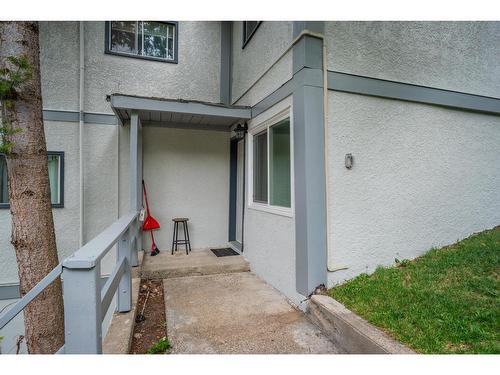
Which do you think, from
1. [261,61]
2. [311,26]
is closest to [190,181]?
[261,61]

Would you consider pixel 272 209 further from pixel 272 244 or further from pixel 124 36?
pixel 124 36

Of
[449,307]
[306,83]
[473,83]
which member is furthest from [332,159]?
[473,83]

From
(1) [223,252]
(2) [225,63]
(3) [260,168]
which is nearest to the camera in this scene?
(3) [260,168]

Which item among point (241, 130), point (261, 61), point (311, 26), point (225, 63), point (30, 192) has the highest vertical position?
point (225, 63)

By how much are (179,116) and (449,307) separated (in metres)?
4.75

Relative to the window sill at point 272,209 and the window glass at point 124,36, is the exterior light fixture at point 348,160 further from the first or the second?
the window glass at point 124,36

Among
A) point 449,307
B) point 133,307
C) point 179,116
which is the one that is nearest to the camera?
point 449,307

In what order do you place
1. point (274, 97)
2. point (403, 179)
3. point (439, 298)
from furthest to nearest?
point (274, 97), point (403, 179), point (439, 298)

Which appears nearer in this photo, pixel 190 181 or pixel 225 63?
pixel 190 181

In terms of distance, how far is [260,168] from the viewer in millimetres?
5047

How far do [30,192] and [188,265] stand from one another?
271cm

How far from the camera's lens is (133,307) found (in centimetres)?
347
